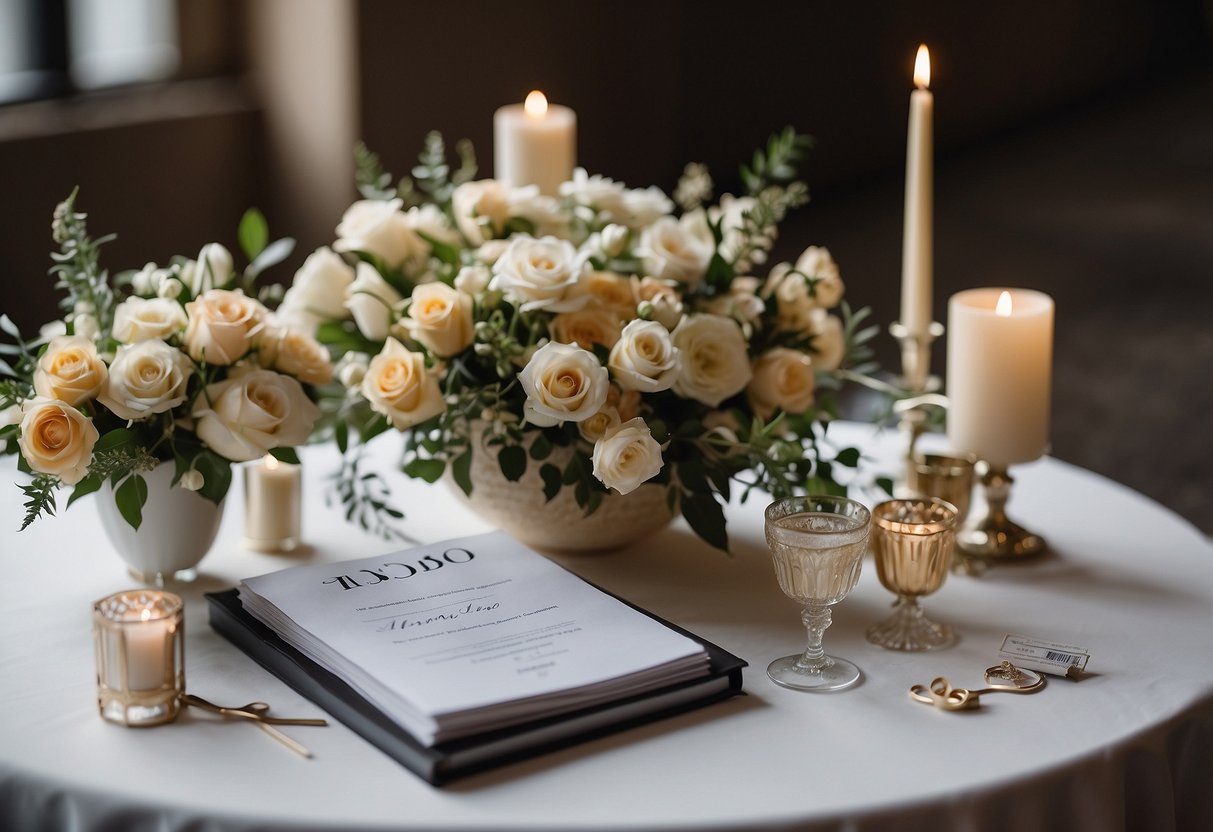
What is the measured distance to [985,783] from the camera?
99 cm

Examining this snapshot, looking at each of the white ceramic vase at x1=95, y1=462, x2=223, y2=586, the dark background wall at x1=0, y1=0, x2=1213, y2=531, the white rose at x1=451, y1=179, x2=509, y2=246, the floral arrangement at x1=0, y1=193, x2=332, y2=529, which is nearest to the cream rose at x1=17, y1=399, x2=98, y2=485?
the floral arrangement at x1=0, y1=193, x2=332, y2=529

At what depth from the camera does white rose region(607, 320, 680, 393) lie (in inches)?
48.6

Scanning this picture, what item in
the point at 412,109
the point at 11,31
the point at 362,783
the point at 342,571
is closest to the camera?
the point at 362,783

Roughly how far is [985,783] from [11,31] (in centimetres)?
330

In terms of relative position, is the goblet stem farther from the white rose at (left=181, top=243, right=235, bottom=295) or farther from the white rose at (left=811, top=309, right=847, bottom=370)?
the white rose at (left=181, top=243, right=235, bottom=295)

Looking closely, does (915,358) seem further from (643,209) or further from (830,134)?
(830,134)

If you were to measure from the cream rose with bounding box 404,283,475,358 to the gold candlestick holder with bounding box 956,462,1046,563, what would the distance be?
0.56m

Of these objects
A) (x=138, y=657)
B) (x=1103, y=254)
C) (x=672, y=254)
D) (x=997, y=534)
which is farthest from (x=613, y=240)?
(x=1103, y=254)

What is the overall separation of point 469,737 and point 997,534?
0.68 metres

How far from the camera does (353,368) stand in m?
1.38

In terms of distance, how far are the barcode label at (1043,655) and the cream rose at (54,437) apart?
787 millimetres

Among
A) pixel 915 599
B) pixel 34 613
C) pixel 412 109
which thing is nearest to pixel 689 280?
pixel 915 599

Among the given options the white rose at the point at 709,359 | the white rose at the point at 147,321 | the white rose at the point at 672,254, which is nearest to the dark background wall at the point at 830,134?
the white rose at the point at 147,321

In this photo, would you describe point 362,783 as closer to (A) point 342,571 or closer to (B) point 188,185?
(A) point 342,571
